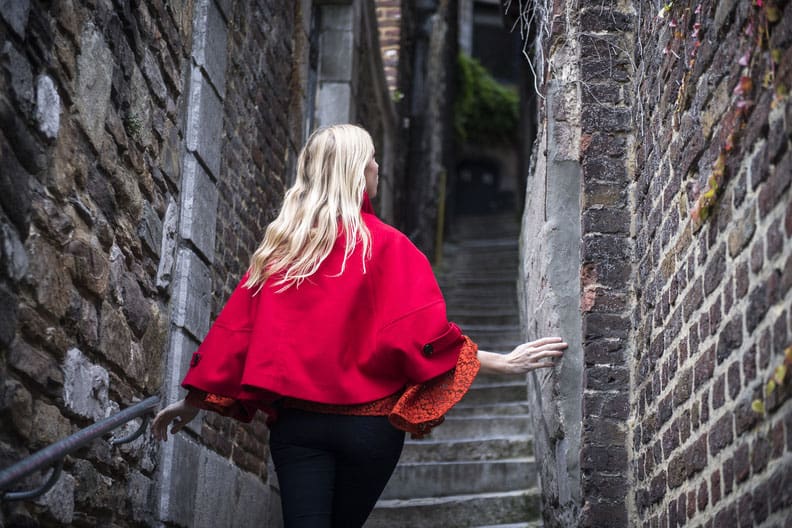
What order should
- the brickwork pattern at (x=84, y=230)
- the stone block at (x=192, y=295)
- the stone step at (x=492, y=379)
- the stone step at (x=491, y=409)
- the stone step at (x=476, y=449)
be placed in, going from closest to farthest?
the brickwork pattern at (x=84, y=230) → the stone block at (x=192, y=295) → the stone step at (x=476, y=449) → the stone step at (x=491, y=409) → the stone step at (x=492, y=379)

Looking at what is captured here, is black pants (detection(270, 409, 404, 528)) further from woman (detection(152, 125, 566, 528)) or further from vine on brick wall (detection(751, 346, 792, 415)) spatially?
vine on brick wall (detection(751, 346, 792, 415))

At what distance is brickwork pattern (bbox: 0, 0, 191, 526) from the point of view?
2.30 metres

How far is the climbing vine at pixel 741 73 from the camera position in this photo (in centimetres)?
208

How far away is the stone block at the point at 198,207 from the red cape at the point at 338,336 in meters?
0.95

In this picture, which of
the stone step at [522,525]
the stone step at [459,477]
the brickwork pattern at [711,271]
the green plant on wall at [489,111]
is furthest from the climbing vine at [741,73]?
the green plant on wall at [489,111]

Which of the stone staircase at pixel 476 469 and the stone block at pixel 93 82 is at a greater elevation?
the stone block at pixel 93 82

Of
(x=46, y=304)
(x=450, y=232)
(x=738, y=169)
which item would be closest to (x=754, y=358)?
(x=738, y=169)

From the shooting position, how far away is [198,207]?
12.6 ft

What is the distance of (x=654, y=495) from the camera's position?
117 inches

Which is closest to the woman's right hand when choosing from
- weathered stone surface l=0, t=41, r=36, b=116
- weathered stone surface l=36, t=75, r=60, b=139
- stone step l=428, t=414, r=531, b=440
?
weathered stone surface l=36, t=75, r=60, b=139

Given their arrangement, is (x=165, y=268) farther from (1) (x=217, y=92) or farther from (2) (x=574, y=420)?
(2) (x=574, y=420)

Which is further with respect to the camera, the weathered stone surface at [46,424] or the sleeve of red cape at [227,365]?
the sleeve of red cape at [227,365]

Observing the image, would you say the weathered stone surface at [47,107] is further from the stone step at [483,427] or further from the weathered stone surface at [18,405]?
the stone step at [483,427]

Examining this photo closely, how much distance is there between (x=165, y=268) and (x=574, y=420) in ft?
4.93
